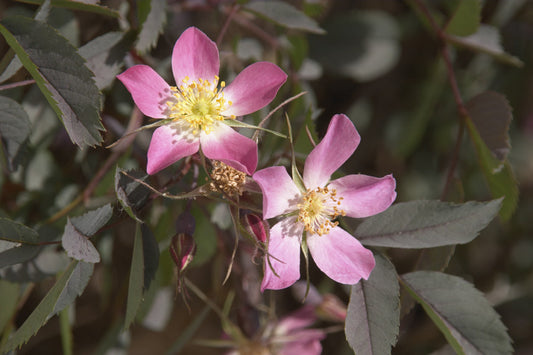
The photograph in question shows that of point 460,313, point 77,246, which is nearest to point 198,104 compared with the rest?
point 77,246

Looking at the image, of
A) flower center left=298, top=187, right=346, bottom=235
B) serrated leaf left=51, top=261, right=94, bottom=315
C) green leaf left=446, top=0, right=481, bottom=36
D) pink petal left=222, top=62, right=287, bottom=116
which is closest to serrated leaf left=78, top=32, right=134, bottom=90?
pink petal left=222, top=62, right=287, bottom=116

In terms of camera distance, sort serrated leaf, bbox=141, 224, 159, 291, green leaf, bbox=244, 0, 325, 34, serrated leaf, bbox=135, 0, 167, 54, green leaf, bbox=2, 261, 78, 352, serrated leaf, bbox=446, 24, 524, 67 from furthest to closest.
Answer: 1. serrated leaf, bbox=446, 24, 524, 67
2. green leaf, bbox=244, 0, 325, 34
3. serrated leaf, bbox=135, 0, 167, 54
4. serrated leaf, bbox=141, 224, 159, 291
5. green leaf, bbox=2, 261, 78, 352

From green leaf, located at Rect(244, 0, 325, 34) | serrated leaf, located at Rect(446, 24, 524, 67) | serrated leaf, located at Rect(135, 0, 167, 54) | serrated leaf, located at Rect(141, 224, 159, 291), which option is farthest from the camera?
serrated leaf, located at Rect(446, 24, 524, 67)

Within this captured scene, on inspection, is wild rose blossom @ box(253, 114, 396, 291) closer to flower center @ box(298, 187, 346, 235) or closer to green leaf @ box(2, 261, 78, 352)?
flower center @ box(298, 187, 346, 235)

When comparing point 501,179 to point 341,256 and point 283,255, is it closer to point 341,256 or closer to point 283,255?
point 341,256

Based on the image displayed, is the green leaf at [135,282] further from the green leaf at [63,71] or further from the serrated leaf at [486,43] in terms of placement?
the serrated leaf at [486,43]

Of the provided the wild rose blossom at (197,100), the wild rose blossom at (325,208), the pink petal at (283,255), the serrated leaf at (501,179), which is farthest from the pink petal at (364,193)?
the serrated leaf at (501,179)
